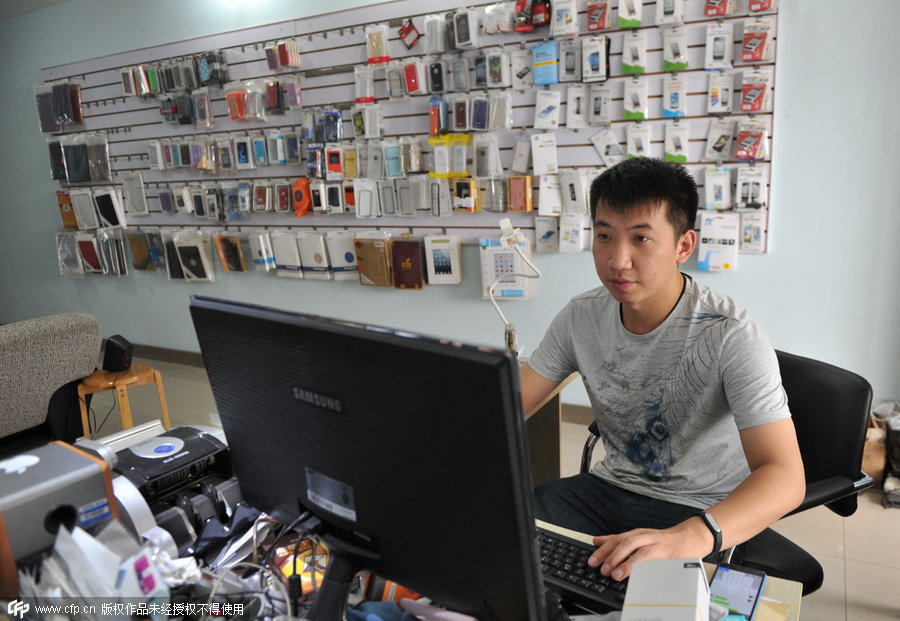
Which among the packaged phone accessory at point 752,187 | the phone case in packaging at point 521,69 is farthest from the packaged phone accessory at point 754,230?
the phone case in packaging at point 521,69

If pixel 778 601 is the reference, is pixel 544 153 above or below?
above

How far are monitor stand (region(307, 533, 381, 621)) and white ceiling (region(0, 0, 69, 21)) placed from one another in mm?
5763

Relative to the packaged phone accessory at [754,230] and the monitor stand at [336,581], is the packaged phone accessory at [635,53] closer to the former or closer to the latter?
the packaged phone accessory at [754,230]

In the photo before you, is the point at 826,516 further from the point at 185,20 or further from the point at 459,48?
the point at 185,20

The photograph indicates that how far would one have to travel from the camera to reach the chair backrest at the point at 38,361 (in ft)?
8.38

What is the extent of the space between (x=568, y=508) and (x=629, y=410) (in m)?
0.31

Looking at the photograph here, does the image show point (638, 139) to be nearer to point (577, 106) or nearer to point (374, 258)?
point (577, 106)

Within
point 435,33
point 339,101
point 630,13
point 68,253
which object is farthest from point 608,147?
point 68,253

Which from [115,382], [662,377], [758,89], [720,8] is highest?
[720,8]

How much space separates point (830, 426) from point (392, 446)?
1.31 metres

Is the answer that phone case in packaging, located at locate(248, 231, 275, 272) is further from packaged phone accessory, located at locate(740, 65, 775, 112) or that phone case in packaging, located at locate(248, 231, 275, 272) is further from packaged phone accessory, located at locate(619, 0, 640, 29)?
packaged phone accessory, located at locate(740, 65, 775, 112)

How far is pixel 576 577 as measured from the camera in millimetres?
1014

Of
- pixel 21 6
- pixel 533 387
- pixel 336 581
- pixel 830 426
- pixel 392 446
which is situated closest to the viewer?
pixel 392 446

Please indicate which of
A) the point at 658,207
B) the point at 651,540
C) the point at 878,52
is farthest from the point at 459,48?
the point at 651,540
